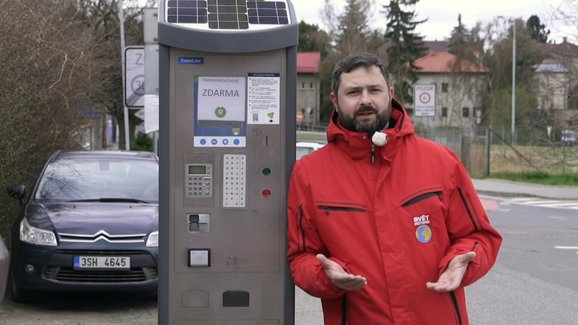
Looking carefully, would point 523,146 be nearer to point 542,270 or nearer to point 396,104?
point 542,270

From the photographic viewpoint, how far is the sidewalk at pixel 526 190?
24.0 metres

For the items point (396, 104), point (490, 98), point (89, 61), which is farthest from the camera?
point (490, 98)

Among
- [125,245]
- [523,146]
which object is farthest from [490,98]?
[125,245]

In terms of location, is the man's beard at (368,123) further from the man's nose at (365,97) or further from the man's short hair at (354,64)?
the man's short hair at (354,64)

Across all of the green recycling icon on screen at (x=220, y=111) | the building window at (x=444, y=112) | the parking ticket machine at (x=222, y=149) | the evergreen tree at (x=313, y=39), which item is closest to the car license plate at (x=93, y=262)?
the parking ticket machine at (x=222, y=149)

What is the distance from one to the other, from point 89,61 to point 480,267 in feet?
32.8

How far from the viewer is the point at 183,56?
419 cm

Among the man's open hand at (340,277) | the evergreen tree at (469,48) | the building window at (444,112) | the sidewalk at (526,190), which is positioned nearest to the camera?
the man's open hand at (340,277)

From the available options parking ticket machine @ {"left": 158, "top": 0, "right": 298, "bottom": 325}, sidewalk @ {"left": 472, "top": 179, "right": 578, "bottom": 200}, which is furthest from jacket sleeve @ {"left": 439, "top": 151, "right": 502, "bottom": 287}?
sidewalk @ {"left": 472, "top": 179, "right": 578, "bottom": 200}

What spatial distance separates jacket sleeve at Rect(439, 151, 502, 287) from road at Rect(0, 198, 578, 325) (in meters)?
4.34

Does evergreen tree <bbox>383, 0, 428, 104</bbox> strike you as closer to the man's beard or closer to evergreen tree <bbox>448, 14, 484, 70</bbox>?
evergreen tree <bbox>448, 14, 484, 70</bbox>

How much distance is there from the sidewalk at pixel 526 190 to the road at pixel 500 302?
11.8 m

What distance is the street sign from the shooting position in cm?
1277

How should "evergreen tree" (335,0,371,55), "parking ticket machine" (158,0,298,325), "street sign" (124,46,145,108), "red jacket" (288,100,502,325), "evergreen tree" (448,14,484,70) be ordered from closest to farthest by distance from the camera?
"red jacket" (288,100,502,325) → "parking ticket machine" (158,0,298,325) → "street sign" (124,46,145,108) → "evergreen tree" (335,0,371,55) → "evergreen tree" (448,14,484,70)
